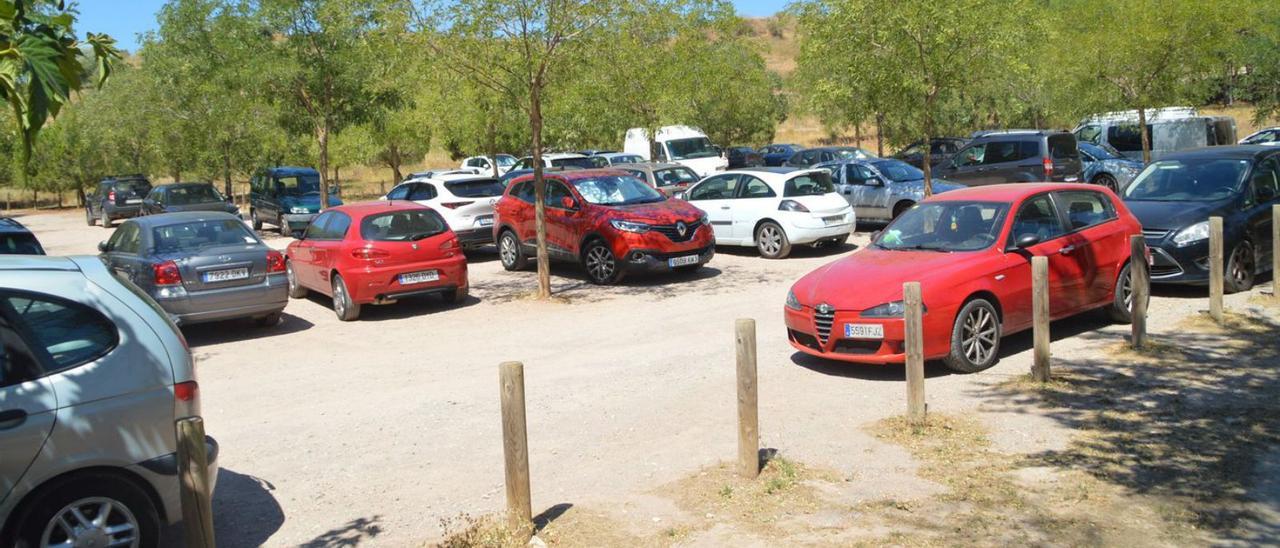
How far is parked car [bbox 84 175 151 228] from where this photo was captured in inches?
1420

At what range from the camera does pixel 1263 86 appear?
26594mm

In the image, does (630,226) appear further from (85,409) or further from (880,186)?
(85,409)

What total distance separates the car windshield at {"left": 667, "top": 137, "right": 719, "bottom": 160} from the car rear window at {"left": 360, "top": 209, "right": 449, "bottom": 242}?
1740 centimetres

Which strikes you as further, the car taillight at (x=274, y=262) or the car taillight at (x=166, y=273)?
the car taillight at (x=274, y=262)

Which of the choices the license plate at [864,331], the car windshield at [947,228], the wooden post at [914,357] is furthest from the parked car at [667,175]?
the wooden post at [914,357]

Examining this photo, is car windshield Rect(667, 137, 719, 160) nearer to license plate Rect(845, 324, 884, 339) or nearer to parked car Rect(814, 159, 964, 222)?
parked car Rect(814, 159, 964, 222)

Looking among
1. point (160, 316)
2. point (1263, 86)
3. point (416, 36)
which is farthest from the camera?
point (1263, 86)

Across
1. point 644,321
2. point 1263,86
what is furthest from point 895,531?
point 1263,86

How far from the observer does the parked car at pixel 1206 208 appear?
40.6ft

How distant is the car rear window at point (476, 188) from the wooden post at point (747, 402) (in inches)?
537

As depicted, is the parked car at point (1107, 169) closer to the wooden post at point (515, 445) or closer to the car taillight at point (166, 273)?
the car taillight at point (166, 273)

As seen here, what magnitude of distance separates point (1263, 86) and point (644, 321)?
852 inches

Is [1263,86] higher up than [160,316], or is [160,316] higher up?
[1263,86]

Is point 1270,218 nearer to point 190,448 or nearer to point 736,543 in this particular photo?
point 736,543
